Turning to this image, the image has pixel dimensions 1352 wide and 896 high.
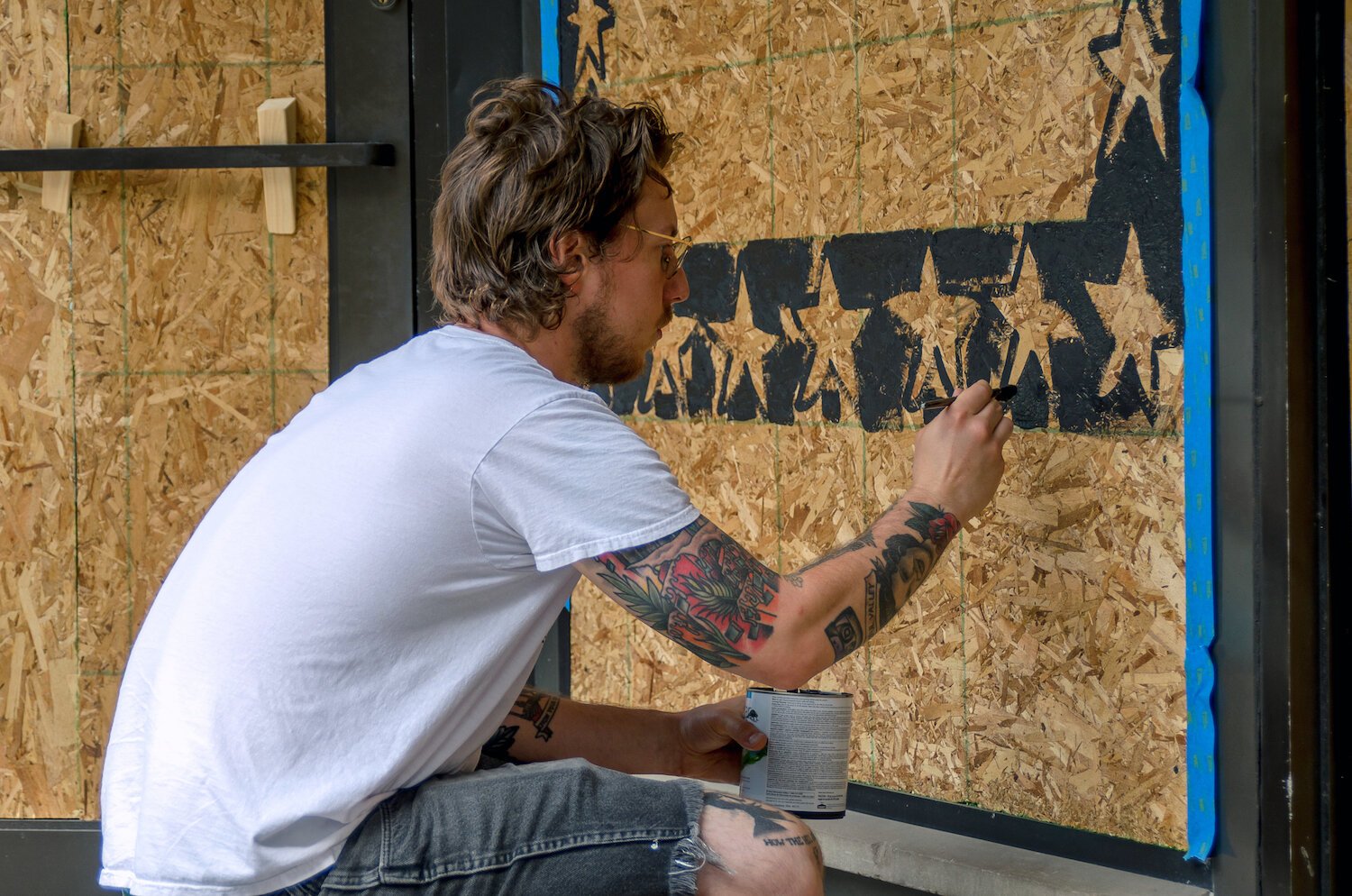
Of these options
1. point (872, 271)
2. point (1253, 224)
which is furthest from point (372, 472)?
point (1253, 224)

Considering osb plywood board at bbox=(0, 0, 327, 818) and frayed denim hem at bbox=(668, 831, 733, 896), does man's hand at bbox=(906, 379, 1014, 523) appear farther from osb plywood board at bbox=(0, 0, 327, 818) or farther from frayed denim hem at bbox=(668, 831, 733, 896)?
osb plywood board at bbox=(0, 0, 327, 818)

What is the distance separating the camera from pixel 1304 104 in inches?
82.4

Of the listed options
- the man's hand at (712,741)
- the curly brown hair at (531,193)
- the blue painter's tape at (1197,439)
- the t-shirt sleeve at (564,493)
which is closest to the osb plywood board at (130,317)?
the curly brown hair at (531,193)

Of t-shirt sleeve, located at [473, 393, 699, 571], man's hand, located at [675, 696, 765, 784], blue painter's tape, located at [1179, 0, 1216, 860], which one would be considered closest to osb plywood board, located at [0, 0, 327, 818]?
man's hand, located at [675, 696, 765, 784]

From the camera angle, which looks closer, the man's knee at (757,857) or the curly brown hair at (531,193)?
the man's knee at (757,857)

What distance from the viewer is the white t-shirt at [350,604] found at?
5.52 feet

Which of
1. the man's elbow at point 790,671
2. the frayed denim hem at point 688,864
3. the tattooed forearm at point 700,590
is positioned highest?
the tattooed forearm at point 700,590

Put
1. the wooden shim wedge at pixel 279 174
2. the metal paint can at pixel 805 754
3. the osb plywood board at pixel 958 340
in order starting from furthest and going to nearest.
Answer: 1. the wooden shim wedge at pixel 279 174
2. the osb plywood board at pixel 958 340
3. the metal paint can at pixel 805 754

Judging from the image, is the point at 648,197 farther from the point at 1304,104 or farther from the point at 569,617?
the point at 569,617

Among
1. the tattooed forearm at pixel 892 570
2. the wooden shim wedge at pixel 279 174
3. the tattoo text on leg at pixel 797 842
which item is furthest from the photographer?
the wooden shim wedge at pixel 279 174

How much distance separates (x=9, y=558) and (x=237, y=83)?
1.34 metres

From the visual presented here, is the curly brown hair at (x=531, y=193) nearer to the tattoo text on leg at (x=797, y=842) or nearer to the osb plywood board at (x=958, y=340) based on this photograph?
the osb plywood board at (x=958, y=340)

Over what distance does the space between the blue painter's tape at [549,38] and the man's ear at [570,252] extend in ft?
4.27

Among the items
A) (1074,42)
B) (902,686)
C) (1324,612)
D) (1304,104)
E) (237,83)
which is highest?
(237,83)
